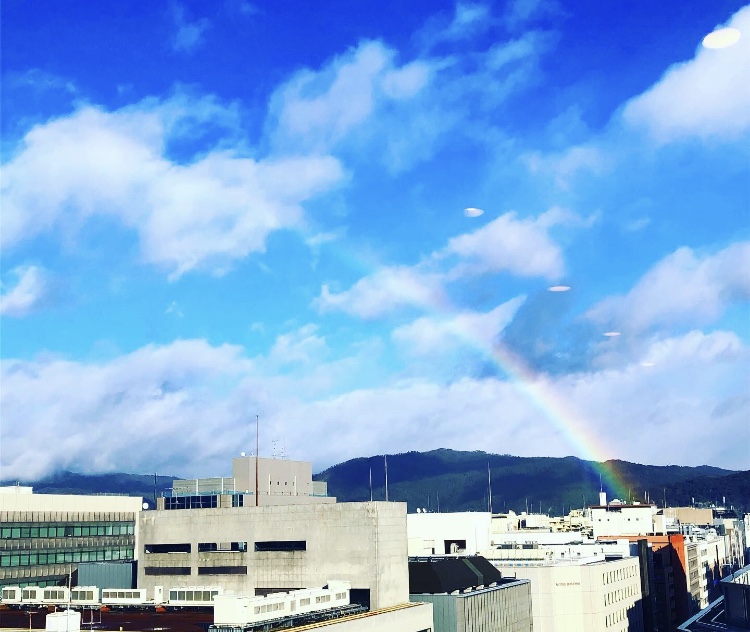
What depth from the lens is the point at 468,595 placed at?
101000 millimetres

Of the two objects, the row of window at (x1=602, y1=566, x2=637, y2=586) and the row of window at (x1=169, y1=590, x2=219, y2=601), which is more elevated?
the row of window at (x1=169, y1=590, x2=219, y2=601)

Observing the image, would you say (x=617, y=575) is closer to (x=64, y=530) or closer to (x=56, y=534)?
(x=64, y=530)

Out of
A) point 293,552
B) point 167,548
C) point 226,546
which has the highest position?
point 226,546

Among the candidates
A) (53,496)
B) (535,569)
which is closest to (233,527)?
(53,496)

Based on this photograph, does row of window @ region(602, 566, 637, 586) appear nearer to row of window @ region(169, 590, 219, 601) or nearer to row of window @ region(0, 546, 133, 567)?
row of window @ region(0, 546, 133, 567)

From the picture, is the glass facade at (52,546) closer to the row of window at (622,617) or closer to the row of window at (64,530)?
the row of window at (64,530)

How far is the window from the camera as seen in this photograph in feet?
333

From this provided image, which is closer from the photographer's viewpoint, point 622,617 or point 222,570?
point 222,570

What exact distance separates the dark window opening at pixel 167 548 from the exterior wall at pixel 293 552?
50cm

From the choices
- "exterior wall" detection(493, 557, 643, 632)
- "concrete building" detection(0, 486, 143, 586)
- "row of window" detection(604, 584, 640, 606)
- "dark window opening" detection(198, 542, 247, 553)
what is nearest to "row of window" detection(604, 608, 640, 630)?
"row of window" detection(604, 584, 640, 606)

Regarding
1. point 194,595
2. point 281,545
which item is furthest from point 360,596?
point 194,595

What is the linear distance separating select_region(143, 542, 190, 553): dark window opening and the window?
33.6ft

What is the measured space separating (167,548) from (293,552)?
18338 millimetres

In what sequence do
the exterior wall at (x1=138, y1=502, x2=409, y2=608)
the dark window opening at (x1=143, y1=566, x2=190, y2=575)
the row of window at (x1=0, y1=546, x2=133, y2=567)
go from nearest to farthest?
the exterior wall at (x1=138, y1=502, x2=409, y2=608)
the dark window opening at (x1=143, y1=566, x2=190, y2=575)
the row of window at (x1=0, y1=546, x2=133, y2=567)
